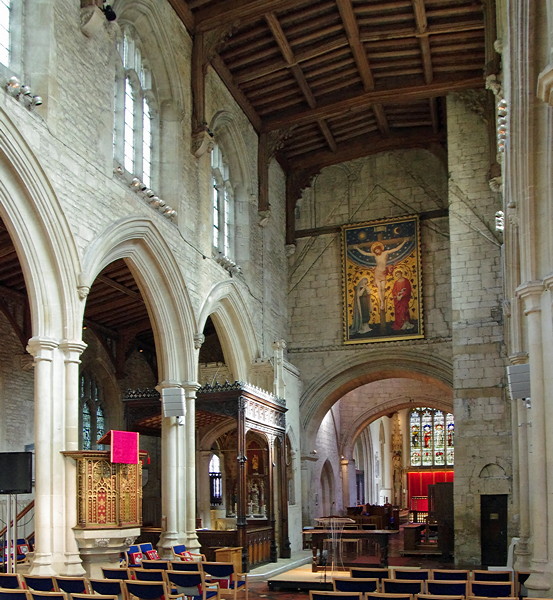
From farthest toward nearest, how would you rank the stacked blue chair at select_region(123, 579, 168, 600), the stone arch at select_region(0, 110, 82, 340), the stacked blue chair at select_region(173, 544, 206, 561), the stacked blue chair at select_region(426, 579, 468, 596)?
the stacked blue chair at select_region(173, 544, 206, 561), the stone arch at select_region(0, 110, 82, 340), the stacked blue chair at select_region(426, 579, 468, 596), the stacked blue chair at select_region(123, 579, 168, 600)

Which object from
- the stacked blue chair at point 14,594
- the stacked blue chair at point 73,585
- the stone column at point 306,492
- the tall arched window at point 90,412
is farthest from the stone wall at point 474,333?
the stacked blue chair at point 14,594

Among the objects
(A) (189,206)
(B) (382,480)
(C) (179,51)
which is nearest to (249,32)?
(C) (179,51)

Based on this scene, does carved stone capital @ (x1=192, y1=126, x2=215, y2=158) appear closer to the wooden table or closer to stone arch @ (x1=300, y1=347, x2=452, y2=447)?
the wooden table

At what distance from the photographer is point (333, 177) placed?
2219 cm

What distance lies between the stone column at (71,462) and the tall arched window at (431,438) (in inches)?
994

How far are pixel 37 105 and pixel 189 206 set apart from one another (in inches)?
198

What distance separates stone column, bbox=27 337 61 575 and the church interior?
0.03m

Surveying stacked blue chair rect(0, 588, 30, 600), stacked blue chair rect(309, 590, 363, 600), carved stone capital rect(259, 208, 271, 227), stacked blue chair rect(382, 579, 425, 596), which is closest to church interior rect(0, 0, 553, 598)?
carved stone capital rect(259, 208, 271, 227)

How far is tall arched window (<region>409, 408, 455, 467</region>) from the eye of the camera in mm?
33969

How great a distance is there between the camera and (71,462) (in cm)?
1048

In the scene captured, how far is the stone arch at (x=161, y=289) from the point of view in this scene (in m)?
12.9

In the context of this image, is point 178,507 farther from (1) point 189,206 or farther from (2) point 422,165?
(2) point 422,165

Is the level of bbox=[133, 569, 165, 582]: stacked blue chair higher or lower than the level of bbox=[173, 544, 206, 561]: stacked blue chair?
higher

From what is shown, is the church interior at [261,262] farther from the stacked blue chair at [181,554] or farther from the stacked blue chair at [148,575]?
the stacked blue chair at [148,575]
